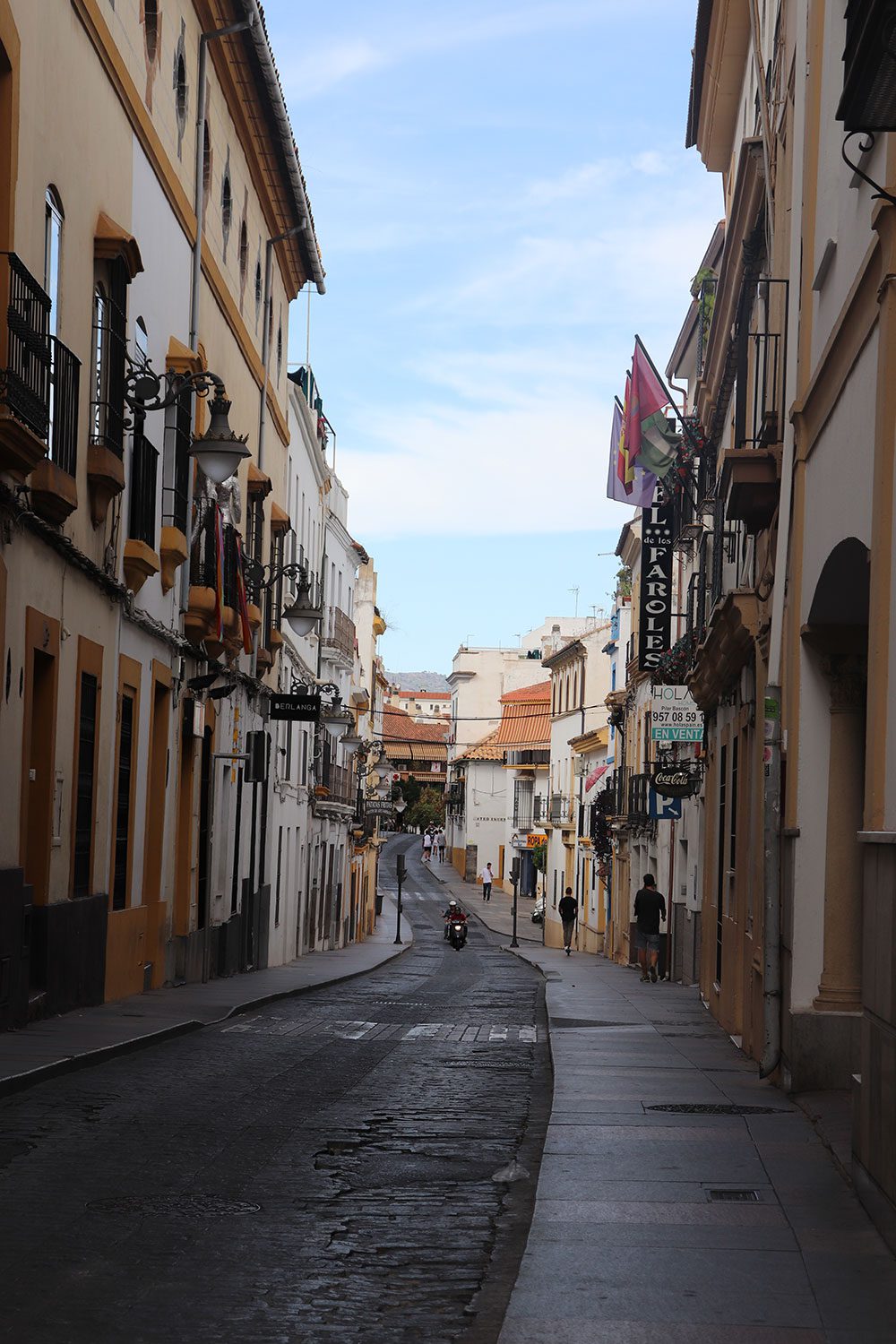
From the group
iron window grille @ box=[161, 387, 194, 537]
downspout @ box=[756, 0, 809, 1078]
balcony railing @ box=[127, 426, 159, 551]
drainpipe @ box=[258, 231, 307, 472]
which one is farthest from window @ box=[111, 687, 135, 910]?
drainpipe @ box=[258, 231, 307, 472]

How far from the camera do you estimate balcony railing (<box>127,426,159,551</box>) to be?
1845cm

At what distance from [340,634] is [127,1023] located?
37246 millimetres

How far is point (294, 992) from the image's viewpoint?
22.6 meters

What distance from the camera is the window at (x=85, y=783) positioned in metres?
16.4

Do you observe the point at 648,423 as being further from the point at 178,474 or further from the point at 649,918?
the point at 649,918

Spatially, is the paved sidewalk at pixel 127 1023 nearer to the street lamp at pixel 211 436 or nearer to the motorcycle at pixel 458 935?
the street lamp at pixel 211 436

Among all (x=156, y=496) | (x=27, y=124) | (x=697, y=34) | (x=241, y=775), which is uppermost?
(x=697, y=34)

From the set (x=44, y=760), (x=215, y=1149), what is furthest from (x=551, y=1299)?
(x=44, y=760)

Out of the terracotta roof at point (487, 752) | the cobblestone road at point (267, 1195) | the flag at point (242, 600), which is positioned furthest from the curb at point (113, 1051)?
the terracotta roof at point (487, 752)

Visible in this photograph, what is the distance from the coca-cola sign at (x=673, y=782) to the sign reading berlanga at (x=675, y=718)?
1238mm

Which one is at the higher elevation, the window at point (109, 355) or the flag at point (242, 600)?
the window at point (109, 355)

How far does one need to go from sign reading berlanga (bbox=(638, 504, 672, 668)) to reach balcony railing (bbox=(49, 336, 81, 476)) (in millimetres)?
18481

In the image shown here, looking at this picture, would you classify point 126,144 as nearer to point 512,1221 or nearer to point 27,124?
point 27,124

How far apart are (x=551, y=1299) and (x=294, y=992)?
56.1 ft
